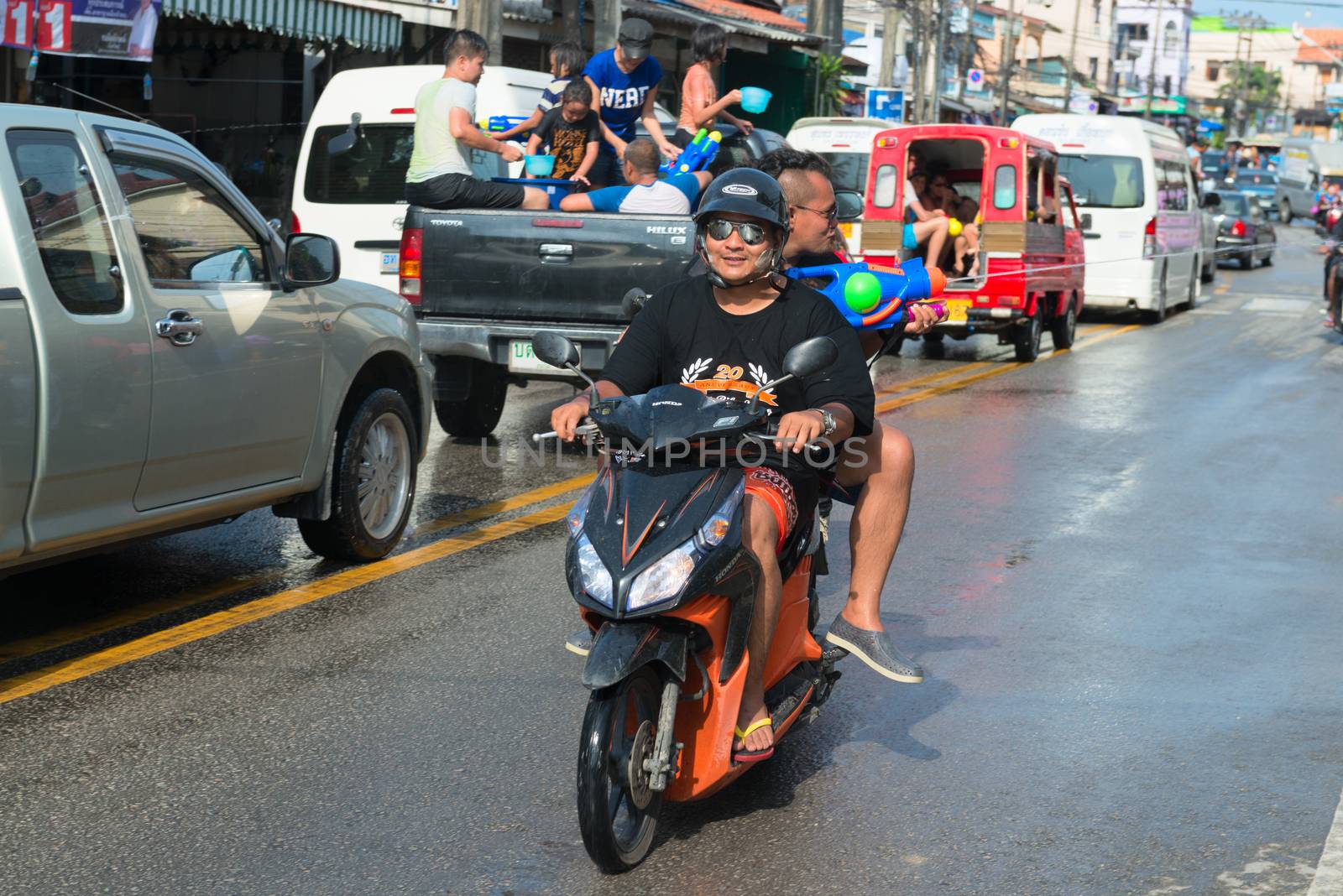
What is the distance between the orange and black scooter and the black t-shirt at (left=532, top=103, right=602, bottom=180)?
7.34 metres

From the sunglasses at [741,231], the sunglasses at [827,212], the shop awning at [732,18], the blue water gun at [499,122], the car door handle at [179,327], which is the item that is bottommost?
the car door handle at [179,327]

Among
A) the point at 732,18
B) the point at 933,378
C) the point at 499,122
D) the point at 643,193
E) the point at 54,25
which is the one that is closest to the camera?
the point at 643,193

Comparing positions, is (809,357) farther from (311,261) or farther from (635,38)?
(635,38)

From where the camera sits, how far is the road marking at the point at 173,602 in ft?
19.9

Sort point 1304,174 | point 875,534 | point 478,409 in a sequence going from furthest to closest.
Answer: point 1304,174, point 478,409, point 875,534

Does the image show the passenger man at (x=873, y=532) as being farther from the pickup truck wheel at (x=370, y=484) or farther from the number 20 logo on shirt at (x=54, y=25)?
the number 20 logo on shirt at (x=54, y=25)

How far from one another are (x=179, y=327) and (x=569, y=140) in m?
5.91

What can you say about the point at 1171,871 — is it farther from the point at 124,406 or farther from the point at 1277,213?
the point at 1277,213

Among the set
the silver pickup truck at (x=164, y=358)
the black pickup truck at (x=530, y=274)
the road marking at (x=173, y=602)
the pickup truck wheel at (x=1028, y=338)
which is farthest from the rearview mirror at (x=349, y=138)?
the pickup truck wheel at (x=1028, y=338)

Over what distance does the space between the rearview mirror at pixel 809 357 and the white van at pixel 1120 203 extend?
1704cm

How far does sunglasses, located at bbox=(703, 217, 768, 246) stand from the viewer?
462 cm

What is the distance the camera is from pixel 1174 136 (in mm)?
23781

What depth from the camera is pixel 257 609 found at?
6.63m

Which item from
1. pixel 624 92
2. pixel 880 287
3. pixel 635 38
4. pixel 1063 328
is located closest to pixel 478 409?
pixel 624 92
